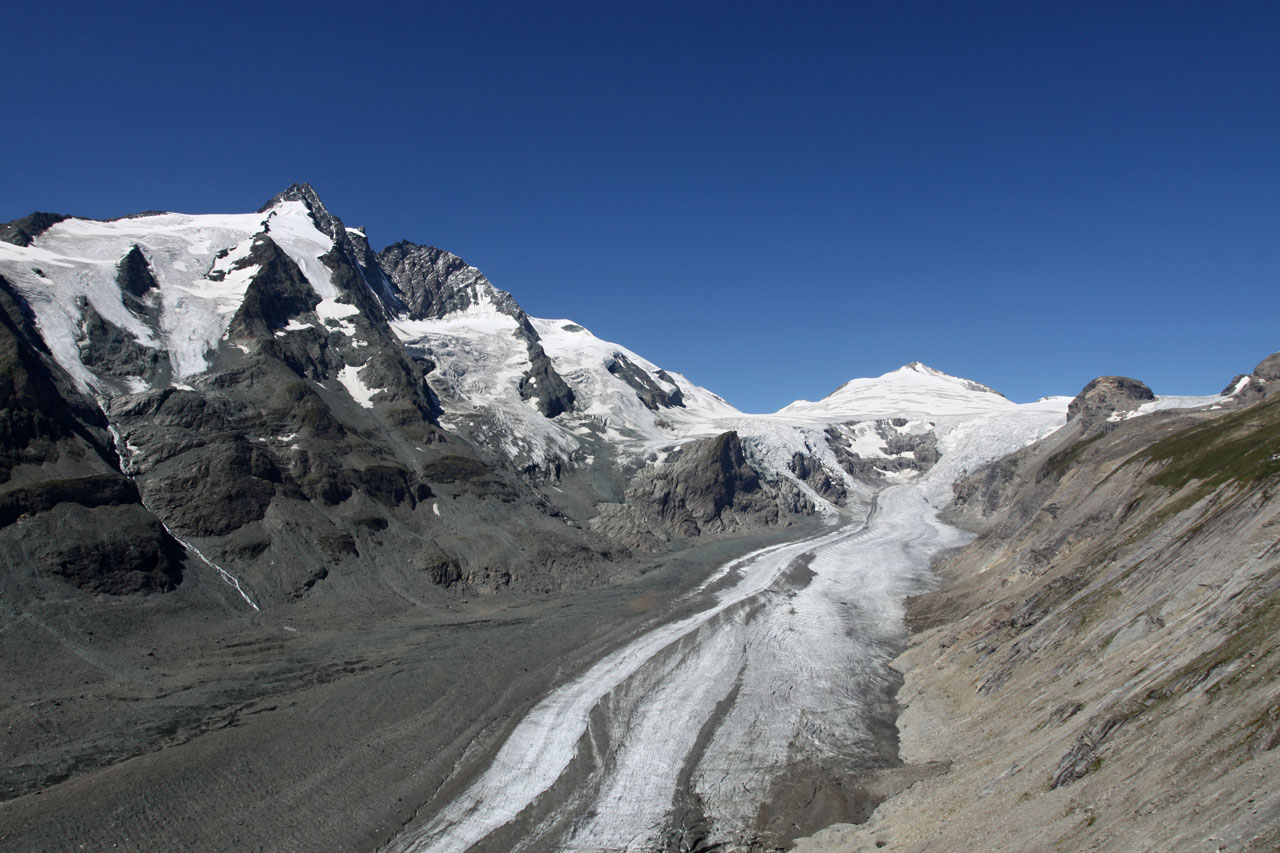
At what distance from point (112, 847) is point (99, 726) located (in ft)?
40.7

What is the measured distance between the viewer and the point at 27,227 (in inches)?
3917

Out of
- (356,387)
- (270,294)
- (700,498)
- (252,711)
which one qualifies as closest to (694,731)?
(252,711)

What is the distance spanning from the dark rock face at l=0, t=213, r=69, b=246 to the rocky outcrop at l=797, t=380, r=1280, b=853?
120 meters

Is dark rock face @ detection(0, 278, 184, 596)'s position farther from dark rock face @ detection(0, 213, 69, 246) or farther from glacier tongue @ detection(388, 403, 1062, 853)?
dark rock face @ detection(0, 213, 69, 246)

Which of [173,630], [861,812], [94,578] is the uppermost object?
[94,578]

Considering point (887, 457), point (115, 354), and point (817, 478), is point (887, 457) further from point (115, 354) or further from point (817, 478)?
point (115, 354)

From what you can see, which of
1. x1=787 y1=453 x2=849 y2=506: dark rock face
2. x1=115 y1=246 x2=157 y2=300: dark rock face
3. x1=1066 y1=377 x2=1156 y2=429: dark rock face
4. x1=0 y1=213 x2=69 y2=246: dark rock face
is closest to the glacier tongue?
x1=1066 y1=377 x2=1156 y2=429: dark rock face

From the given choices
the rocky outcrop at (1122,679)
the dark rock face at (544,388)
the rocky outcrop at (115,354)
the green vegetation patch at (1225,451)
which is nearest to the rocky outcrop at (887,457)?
the dark rock face at (544,388)

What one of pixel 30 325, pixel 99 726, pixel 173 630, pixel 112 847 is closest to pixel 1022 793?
pixel 112 847

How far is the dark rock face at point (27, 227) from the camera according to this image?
3760 inches

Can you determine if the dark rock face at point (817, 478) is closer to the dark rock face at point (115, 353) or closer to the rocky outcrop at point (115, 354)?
the rocky outcrop at point (115, 354)

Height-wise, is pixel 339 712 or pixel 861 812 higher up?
pixel 339 712

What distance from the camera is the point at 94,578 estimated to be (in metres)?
50.6

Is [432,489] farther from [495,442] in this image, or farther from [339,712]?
[339,712]
